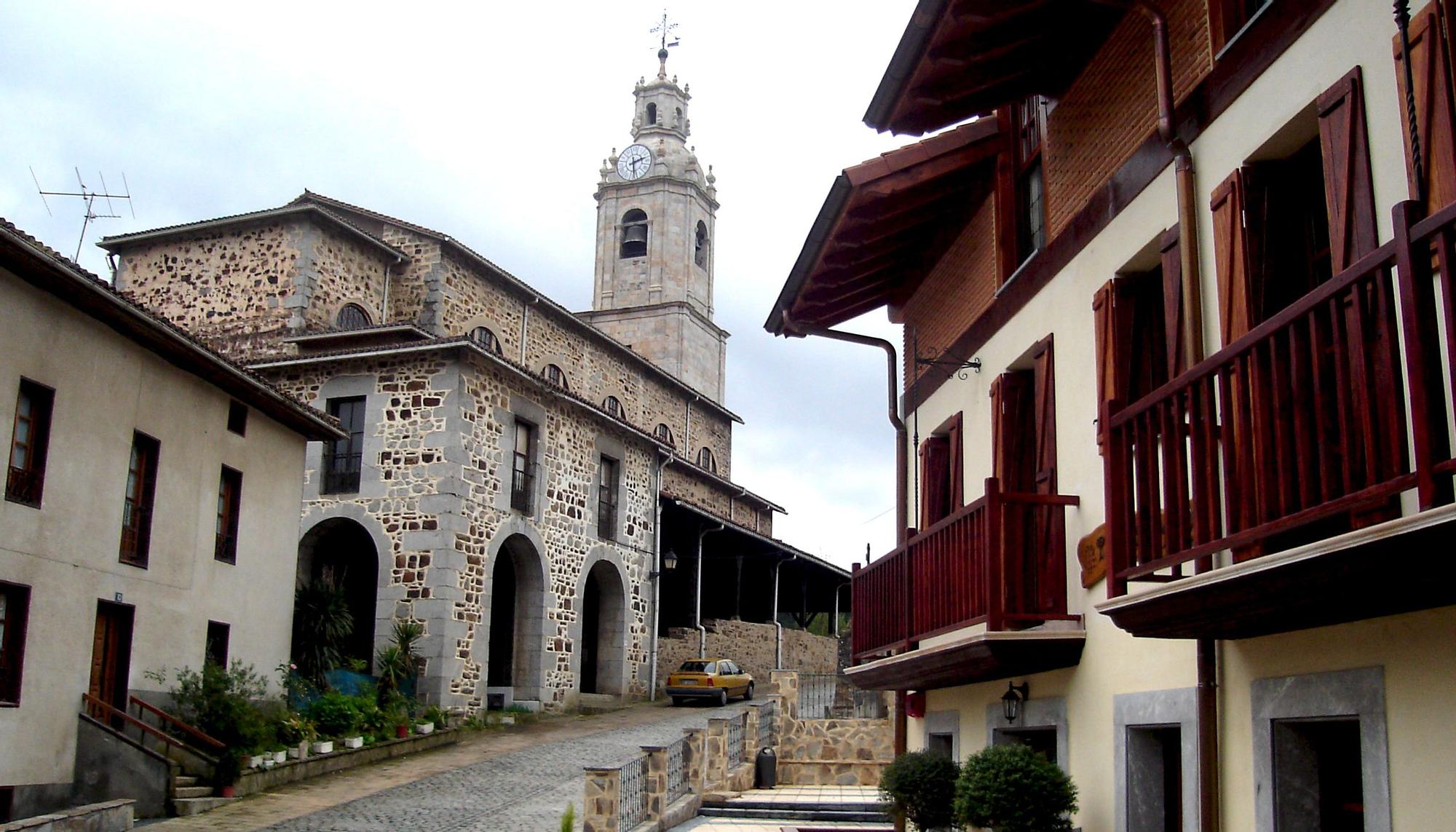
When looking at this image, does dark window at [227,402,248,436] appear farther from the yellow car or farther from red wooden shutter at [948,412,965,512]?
the yellow car

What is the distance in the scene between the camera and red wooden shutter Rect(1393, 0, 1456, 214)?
14.5ft

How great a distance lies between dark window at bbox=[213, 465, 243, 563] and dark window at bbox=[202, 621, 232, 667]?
809mm

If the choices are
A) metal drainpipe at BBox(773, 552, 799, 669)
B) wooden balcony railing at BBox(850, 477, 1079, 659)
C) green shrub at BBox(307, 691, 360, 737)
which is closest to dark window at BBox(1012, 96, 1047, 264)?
wooden balcony railing at BBox(850, 477, 1079, 659)

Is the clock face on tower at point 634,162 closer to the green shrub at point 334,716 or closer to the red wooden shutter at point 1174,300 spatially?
the green shrub at point 334,716

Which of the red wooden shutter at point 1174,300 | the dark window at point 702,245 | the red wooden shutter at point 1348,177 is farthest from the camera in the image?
the dark window at point 702,245

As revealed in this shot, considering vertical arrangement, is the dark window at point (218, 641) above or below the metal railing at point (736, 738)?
above

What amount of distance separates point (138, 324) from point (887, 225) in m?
8.44

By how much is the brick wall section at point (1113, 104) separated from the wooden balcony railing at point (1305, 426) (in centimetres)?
180

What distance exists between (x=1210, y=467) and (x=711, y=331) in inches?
1674

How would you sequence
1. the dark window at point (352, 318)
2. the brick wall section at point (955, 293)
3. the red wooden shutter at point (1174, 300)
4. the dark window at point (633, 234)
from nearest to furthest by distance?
the red wooden shutter at point (1174, 300) < the brick wall section at point (955, 293) < the dark window at point (352, 318) < the dark window at point (633, 234)

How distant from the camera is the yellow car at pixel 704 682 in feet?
87.0

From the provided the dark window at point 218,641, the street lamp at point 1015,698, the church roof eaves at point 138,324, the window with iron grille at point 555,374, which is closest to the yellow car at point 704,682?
the window with iron grille at point 555,374

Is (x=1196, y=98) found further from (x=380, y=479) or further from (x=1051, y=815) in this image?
(x=380, y=479)

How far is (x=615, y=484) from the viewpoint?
91.2ft
